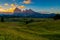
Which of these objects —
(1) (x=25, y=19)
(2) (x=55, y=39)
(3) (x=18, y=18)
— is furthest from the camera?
(3) (x=18, y=18)

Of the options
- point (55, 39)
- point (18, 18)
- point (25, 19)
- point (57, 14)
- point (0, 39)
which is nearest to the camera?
point (0, 39)

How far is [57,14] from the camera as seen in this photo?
60.3 meters

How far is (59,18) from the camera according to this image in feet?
201

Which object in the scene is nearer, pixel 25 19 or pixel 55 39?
pixel 55 39

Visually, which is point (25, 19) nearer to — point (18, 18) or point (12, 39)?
point (18, 18)

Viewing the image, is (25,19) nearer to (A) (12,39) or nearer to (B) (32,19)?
(B) (32,19)

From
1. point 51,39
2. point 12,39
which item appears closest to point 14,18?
point 51,39

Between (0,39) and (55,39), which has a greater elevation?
(0,39)

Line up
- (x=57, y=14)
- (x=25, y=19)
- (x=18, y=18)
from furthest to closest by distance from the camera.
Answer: (x=18, y=18), (x=25, y=19), (x=57, y=14)

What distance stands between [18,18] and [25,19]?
536 centimetres

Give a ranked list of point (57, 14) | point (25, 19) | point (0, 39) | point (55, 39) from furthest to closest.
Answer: point (25, 19)
point (57, 14)
point (55, 39)
point (0, 39)

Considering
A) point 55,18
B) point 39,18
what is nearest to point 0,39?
point 55,18

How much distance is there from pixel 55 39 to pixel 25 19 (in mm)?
38150

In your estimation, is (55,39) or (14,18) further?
(14,18)
